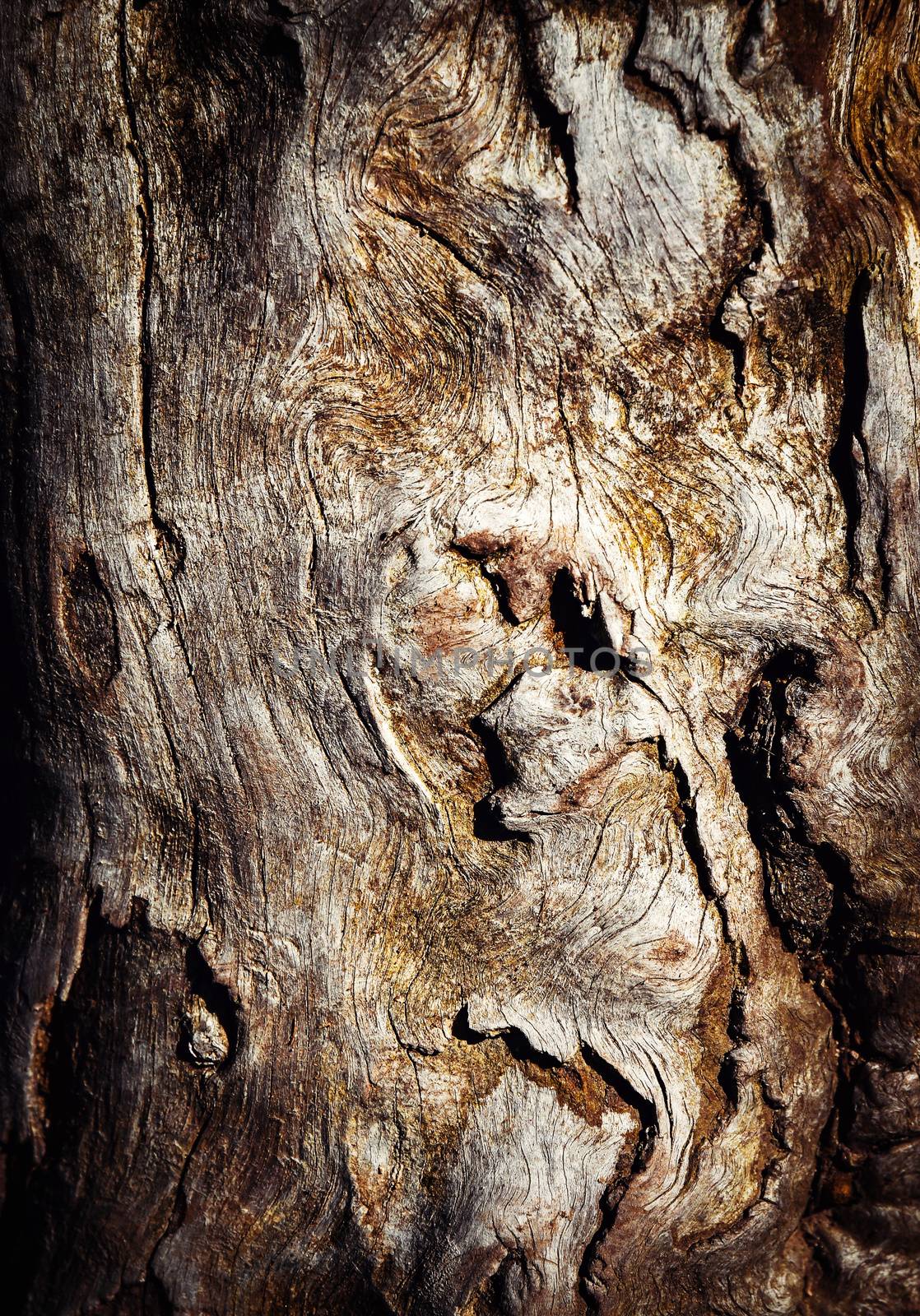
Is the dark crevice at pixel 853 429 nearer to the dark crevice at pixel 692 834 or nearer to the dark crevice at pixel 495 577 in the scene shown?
the dark crevice at pixel 692 834

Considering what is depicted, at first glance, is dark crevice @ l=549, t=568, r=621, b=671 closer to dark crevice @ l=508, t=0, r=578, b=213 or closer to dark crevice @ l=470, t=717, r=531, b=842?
dark crevice @ l=470, t=717, r=531, b=842

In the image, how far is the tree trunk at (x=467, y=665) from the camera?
174 cm

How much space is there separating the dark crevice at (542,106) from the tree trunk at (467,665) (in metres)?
0.01

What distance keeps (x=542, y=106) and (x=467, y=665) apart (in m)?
1.19

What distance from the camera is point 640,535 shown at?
1.90 metres

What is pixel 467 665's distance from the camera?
186 cm

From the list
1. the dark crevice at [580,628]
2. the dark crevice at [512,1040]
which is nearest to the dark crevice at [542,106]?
the dark crevice at [580,628]

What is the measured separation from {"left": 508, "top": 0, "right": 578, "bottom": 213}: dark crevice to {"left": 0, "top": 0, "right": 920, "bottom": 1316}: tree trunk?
0.01 m

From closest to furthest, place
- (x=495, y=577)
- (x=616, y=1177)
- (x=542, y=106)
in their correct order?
(x=542, y=106) < (x=495, y=577) < (x=616, y=1177)

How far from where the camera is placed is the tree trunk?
5.72 feet

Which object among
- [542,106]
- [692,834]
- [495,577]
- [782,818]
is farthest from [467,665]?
[542,106]

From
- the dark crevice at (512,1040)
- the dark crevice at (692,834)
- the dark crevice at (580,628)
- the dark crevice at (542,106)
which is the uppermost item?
the dark crevice at (542,106)

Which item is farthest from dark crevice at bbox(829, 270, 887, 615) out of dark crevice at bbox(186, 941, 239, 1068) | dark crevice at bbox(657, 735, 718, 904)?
dark crevice at bbox(186, 941, 239, 1068)

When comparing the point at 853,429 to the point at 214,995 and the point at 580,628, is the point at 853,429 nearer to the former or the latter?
the point at 580,628
